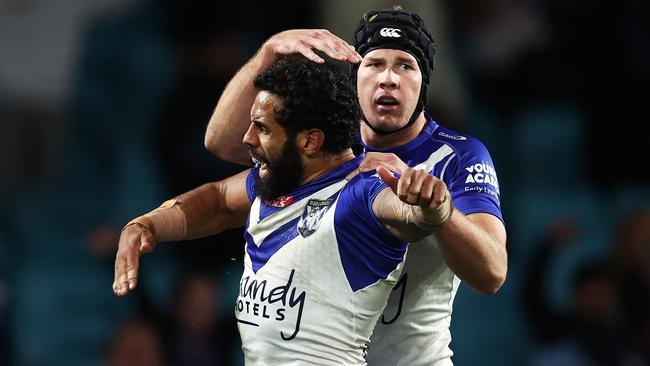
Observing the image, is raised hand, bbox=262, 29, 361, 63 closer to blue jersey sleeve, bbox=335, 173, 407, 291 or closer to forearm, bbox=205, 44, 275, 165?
forearm, bbox=205, 44, 275, 165

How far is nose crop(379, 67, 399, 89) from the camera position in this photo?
4.52 meters

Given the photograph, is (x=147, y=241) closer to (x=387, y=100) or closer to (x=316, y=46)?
(x=316, y=46)

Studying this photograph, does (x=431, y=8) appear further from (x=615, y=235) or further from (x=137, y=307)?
(x=137, y=307)

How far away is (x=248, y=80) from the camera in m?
4.57

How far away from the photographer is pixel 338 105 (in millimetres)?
4090

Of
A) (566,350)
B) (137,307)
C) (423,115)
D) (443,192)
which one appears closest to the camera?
(443,192)

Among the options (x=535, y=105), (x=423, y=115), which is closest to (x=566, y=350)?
(x=535, y=105)

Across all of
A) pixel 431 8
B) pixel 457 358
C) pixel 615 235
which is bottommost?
pixel 457 358

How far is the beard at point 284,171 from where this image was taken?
4078mm

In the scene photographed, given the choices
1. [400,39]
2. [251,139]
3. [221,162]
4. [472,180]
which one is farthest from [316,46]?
[221,162]

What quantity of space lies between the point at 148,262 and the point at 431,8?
2655mm

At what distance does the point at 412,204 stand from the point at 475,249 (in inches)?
24.6

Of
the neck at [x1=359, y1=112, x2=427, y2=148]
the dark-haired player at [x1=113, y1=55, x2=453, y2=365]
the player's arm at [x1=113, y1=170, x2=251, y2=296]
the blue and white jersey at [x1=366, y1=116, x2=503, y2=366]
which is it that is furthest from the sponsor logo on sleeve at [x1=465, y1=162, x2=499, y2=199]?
the player's arm at [x1=113, y1=170, x2=251, y2=296]

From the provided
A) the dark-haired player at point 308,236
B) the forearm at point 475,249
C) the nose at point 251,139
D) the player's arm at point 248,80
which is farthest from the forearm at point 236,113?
the forearm at point 475,249
